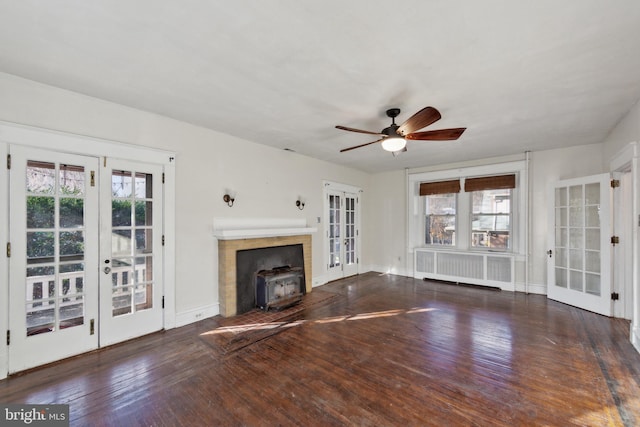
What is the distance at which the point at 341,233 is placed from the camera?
21.0 ft

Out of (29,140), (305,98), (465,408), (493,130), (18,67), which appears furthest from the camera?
(493,130)

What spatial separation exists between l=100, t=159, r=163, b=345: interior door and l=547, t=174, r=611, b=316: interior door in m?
6.24

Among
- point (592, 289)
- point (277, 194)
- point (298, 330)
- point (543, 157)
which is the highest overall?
point (543, 157)

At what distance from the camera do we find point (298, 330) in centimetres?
348

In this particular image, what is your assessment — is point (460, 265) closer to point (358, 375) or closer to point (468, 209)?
point (468, 209)

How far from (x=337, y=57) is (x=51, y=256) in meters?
3.33

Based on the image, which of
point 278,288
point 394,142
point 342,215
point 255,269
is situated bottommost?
point 278,288

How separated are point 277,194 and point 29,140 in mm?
3118

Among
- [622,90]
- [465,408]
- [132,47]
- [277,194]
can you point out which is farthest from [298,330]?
[622,90]

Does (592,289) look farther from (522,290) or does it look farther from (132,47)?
(132,47)

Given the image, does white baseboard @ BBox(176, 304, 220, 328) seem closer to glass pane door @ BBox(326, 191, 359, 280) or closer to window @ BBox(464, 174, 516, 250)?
glass pane door @ BBox(326, 191, 359, 280)

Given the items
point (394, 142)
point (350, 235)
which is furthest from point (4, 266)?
point (350, 235)

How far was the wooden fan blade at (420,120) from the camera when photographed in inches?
95.5

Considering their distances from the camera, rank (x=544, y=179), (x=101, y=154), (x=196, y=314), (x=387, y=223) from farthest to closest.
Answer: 1. (x=387, y=223)
2. (x=544, y=179)
3. (x=196, y=314)
4. (x=101, y=154)
